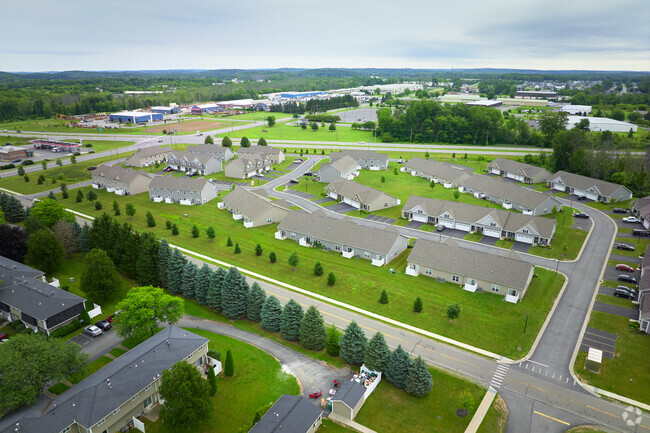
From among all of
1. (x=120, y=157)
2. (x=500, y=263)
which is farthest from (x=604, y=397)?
(x=120, y=157)

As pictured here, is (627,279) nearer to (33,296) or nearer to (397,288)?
(397,288)

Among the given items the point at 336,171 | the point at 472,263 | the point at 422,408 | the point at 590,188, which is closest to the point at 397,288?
the point at 472,263

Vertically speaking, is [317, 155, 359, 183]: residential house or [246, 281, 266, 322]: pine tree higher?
[317, 155, 359, 183]: residential house

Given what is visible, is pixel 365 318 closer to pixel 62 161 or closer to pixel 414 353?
pixel 414 353

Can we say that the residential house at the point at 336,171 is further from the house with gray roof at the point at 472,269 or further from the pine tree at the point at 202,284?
the pine tree at the point at 202,284

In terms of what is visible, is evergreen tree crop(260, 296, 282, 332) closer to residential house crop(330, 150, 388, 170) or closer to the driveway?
the driveway

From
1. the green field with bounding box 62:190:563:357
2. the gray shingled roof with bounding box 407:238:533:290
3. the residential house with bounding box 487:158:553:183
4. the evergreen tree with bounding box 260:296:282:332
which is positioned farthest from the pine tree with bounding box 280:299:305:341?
the residential house with bounding box 487:158:553:183
